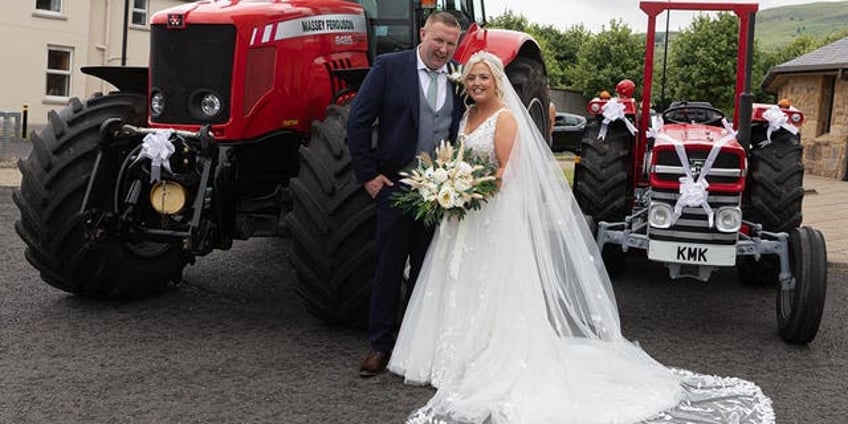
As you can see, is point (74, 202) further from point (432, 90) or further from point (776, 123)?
point (776, 123)

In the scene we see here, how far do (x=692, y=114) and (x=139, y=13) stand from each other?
23913 millimetres

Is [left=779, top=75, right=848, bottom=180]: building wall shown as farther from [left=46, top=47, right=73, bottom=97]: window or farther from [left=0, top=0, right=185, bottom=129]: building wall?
[left=46, top=47, right=73, bottom=97]: window

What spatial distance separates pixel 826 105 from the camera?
70.6 ft

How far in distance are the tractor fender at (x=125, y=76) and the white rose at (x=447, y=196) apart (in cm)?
269

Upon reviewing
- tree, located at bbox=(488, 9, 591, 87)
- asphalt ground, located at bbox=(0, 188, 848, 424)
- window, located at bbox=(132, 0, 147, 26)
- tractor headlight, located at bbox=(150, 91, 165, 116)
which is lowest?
asphalt ground, located at bbox=(0, 188, 848, 424)

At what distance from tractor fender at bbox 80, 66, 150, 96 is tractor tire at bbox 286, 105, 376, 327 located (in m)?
1.80

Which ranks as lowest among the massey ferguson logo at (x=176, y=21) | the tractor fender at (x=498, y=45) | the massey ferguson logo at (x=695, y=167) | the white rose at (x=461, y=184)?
the white rose at (x=461, y=184)

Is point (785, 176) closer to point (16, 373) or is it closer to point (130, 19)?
point (16, 373)

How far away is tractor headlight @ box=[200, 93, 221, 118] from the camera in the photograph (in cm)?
550

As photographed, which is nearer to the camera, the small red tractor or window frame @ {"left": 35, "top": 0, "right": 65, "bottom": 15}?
the small red tractor

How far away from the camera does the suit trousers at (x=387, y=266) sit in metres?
4.78

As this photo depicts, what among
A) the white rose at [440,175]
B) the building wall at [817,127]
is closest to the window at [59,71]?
Result: the building wall at [817,127]

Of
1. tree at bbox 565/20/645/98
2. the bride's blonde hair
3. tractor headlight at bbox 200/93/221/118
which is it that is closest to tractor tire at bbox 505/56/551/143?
the bride's blonde hair

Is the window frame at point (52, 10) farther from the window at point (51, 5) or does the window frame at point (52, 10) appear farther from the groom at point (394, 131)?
the groom at point (394, 131)
